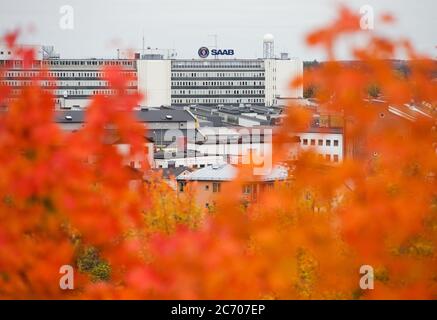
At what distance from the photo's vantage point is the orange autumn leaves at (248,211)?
140 inches

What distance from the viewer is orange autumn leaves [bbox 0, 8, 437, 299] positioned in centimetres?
355

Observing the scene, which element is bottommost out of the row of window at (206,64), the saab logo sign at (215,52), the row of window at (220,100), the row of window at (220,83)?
the row of window at (220,100)

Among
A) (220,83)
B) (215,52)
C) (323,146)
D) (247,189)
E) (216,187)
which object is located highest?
(215,52)


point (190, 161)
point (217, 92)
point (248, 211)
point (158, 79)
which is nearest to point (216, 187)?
point (248, 211)

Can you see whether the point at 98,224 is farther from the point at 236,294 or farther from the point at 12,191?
the point at 236,294

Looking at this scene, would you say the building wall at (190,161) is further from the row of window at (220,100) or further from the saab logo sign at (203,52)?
the saab logo sign at (203,52)

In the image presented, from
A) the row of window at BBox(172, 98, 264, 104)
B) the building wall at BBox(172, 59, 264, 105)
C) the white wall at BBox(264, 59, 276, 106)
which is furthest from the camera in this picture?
the white wall at BBox(264, 59, 276, 106)

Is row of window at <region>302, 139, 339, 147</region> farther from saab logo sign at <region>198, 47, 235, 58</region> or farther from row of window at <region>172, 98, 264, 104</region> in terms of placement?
saab logo sign at <region>198, 47, 235, 58</region>

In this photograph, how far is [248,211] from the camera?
13.7 ft

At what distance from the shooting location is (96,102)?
12.0 ft

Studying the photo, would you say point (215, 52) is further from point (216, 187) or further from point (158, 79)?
point (216, 187)

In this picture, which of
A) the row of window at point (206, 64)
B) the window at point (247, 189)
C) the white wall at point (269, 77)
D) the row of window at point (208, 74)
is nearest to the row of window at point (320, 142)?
the window at point (247, 189)

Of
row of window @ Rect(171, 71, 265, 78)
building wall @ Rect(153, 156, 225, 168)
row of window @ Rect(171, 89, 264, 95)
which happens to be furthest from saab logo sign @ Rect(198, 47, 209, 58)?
building wall @ Rect(153, 156, 225, 168)

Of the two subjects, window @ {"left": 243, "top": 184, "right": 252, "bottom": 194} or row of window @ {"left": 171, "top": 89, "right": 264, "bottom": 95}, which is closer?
window @ {"left": 243, "top": 184, "right": 252, "bottom": 194}
